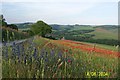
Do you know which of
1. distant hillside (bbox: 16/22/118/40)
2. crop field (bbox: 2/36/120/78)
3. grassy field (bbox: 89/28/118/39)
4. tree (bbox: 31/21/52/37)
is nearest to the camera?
crop field (bbox: 2/36/120/78)

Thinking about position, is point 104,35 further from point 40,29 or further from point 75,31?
point 40,29

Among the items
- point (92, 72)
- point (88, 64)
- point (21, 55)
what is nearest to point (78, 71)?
point (92, 72)

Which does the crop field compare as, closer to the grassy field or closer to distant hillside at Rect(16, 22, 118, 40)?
distant hillside at Rect(16, 22, 118, 40)

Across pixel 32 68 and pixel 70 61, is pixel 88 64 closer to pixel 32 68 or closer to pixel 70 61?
pixel 70 61

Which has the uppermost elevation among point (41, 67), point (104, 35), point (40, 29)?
point (41, 67)

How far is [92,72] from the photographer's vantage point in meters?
5.77

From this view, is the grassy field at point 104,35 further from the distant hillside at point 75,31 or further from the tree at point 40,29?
the tree at point 40,29

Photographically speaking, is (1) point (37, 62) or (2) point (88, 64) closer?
(1) point (37, 62)

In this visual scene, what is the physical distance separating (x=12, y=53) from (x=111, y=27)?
35.5 meters

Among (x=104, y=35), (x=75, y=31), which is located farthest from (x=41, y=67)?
(x=104, y=35)

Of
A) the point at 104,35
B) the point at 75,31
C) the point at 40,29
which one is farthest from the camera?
the point at 40,29

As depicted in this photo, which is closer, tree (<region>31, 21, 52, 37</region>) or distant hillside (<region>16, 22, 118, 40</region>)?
distant hillside (<region>16, 22, 118, 40</region>)

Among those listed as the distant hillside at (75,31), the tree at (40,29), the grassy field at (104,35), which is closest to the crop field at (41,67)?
the distant hillside at (75,31)

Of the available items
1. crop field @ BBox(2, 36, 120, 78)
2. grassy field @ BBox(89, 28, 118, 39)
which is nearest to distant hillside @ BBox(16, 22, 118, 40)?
grassy field @ BBox(89, 28, 118, 39)
